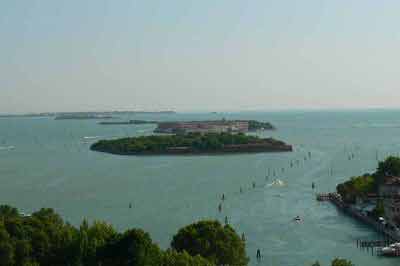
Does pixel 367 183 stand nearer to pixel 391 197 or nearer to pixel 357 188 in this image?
pixel 357 188

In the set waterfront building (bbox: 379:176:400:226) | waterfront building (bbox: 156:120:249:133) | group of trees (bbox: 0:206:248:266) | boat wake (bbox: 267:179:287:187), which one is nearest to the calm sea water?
boat wake (bbox: 267:179:287:187)

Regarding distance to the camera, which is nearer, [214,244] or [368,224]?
[214,244]

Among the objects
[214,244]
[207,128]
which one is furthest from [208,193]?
[207,128]

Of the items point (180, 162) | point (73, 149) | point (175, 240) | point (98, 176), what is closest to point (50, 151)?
point (73, 149)

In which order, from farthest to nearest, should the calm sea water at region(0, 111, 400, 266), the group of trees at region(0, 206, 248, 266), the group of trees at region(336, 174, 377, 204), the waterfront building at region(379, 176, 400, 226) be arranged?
1. the group of trees at region(336, 174, 377, 204)
2. the waterfront building at region(379, 176, 400, 226)
3. the calm sea water at region(0, 111, 400, 266)
4. the group of trees at region(0, 206, 248, 266)

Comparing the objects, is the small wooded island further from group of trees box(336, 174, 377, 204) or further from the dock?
group of trees box(336, 174, 377, 204)

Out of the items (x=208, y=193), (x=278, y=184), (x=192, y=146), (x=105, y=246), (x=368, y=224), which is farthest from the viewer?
(x=192, y=146)

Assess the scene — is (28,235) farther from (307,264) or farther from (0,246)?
(307,264)
